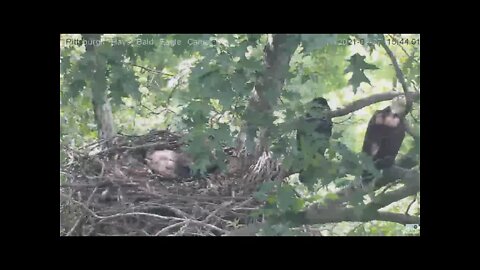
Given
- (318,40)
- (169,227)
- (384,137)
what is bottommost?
(169,227)

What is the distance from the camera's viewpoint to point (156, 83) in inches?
95.2

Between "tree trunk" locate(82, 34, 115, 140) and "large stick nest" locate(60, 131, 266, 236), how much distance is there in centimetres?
13

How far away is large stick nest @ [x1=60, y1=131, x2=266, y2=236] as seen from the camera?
240cm

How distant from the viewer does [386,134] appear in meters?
2.44

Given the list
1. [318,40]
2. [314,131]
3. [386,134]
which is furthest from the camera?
[386,134]

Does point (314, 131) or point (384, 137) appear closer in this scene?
point (314, 131)

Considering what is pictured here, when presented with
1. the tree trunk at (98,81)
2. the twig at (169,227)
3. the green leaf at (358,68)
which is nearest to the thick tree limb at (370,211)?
the twig at (169,227)

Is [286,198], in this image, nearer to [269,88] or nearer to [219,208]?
[219,208]

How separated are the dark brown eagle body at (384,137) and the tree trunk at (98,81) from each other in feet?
2.74

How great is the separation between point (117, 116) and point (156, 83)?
0.17 metres

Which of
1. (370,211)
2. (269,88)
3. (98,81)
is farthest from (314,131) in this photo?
(98,81)

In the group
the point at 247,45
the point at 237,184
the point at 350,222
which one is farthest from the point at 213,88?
the point at 350,222

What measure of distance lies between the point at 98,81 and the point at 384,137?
929mm

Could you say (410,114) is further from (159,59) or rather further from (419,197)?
(159,59)
